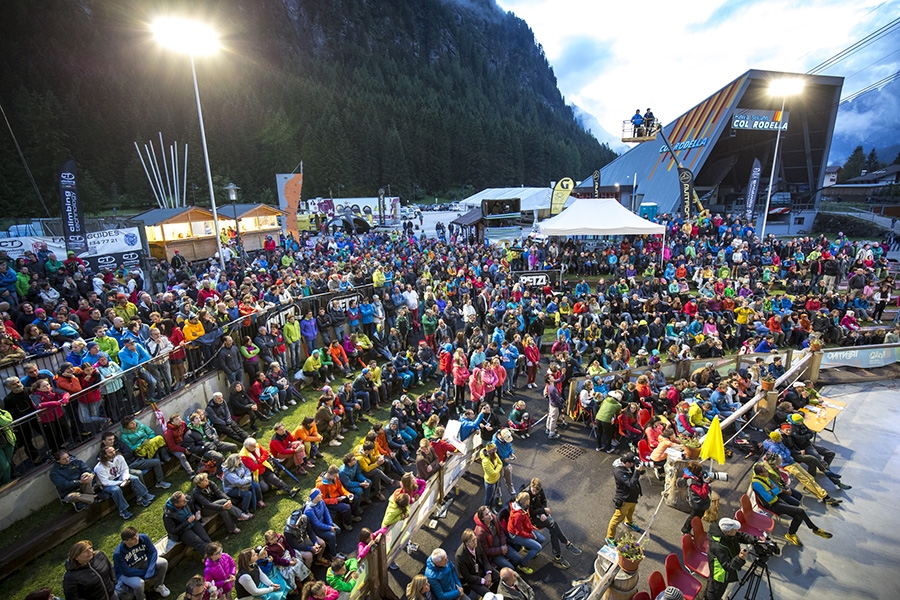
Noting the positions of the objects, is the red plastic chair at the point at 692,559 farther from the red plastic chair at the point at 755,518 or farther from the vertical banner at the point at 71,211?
the vertical banner at the point at 71,211

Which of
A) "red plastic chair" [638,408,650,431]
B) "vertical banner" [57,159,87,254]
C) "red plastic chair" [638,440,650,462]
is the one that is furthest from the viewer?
"vertical banner" [57,159,87,254]

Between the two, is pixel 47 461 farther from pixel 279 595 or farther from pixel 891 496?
pixel 891 496

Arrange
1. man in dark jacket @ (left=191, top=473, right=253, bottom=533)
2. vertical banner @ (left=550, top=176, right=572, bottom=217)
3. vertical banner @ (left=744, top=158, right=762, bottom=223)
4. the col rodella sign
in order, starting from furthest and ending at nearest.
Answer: vertical banner @ (left=550, top=176, right=572, bottom=217), the col rodella sign, vertical banner @ (left=744, top=158, right=762, bottom=223), man in dark jacket @ (left=191, top=473, right=253, bottom=533)

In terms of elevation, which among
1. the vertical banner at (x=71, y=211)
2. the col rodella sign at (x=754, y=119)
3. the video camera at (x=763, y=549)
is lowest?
the video camera at (x=763, y=549)

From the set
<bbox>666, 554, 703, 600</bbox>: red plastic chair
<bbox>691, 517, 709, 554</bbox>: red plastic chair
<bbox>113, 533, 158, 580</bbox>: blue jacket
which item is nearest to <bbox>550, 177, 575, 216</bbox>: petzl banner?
<bbox>691, 517, 709, 554</bbox>: red plastic chair

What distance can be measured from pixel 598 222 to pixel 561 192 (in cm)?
1650

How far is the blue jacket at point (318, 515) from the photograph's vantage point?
6.02 meters

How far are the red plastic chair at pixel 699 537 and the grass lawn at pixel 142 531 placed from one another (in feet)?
19.6

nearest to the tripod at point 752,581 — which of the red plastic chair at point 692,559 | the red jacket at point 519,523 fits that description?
the red plastic chair at point 692,559

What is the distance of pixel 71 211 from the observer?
47.6 ft

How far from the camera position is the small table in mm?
8461

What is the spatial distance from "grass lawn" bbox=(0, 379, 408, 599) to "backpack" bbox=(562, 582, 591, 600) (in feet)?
14.0

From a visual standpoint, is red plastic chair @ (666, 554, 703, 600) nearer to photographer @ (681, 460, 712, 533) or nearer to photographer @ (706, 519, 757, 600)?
photographer @ (706, 519, 757, 600)

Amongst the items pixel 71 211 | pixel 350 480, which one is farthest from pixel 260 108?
pixel 350 480
